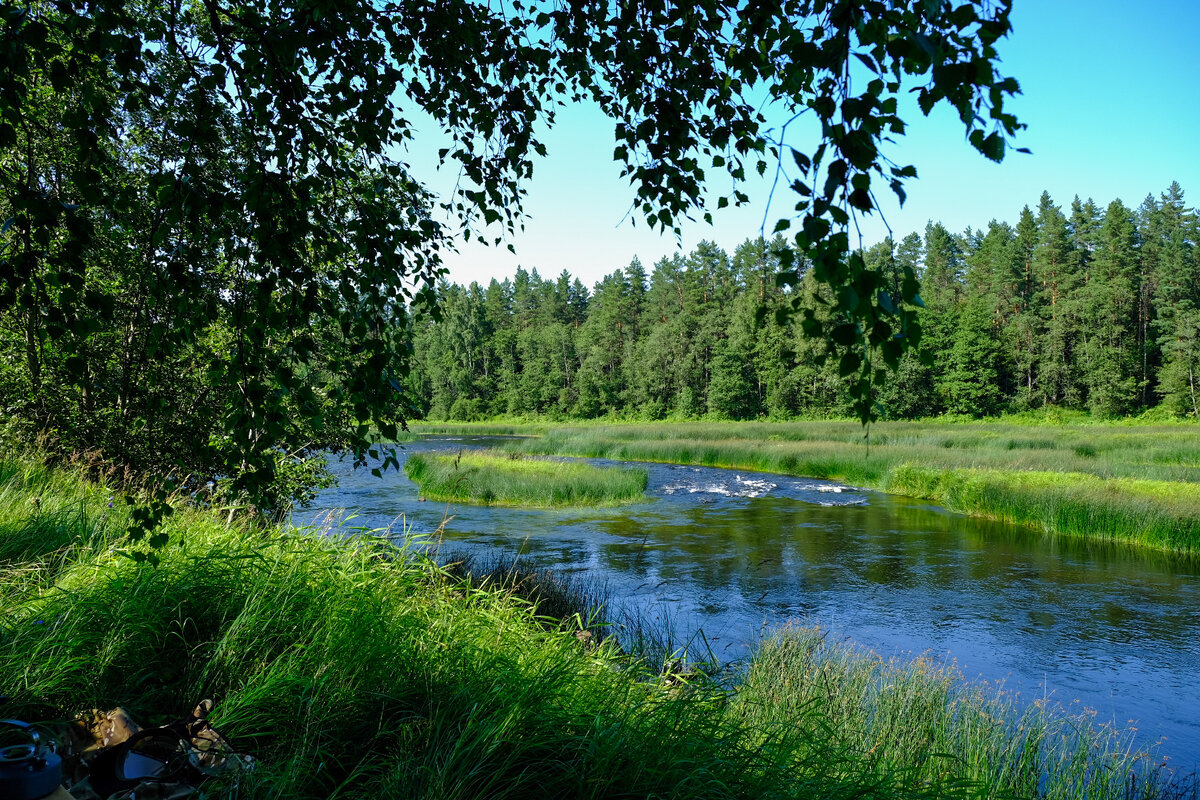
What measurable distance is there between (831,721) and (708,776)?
93.1 inches

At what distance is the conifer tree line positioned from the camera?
50781 mm

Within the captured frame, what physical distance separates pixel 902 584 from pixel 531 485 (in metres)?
10.2

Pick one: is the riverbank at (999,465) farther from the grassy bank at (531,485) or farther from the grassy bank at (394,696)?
the grassy bank at (531,485)

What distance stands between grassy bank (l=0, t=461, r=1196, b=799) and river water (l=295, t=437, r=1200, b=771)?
1013 mm

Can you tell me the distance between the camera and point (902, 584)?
1050cm

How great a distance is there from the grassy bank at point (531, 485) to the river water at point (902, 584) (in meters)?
0.86

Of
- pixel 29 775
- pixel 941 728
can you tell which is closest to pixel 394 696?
pixel 29 775

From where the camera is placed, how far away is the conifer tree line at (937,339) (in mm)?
50781

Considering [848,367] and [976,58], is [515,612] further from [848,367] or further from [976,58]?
[976,58]

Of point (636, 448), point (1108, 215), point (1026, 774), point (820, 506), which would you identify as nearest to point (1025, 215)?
point (1108, 215)

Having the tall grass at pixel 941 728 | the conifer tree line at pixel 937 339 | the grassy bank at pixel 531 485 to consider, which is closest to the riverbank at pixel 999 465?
the tall grass at pixel 941 728

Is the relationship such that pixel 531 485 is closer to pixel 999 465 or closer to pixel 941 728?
pixel 999 465

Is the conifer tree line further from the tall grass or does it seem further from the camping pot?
the camping pot

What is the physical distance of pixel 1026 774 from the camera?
4301 millimetres
